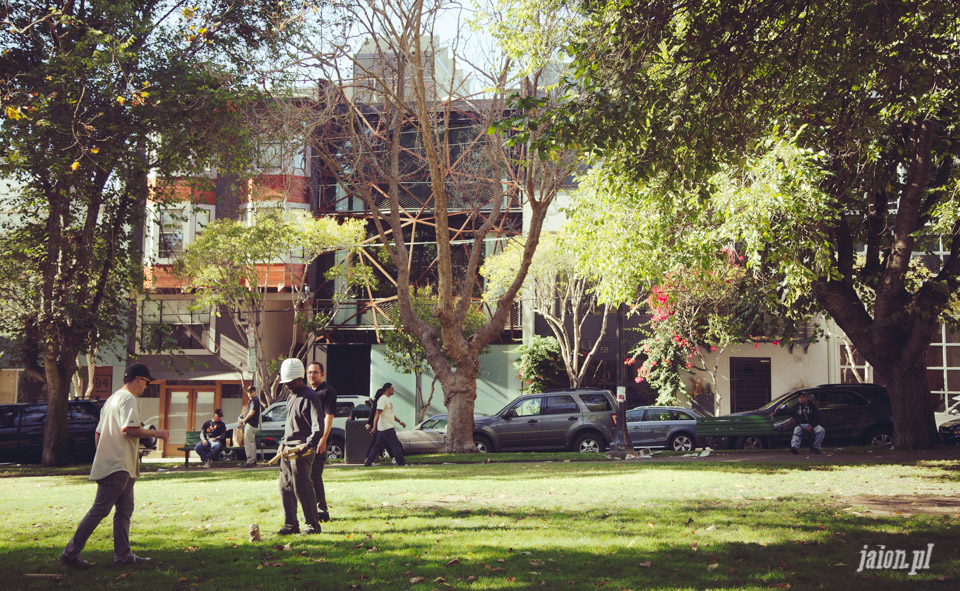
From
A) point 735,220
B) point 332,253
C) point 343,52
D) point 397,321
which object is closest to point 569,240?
point 735,220

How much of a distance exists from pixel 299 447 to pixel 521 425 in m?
13.2

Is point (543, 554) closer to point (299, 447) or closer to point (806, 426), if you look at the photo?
point (299, 447)

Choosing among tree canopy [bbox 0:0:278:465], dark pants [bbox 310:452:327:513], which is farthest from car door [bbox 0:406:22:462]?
dark pants [bbox 310:452:327:513]

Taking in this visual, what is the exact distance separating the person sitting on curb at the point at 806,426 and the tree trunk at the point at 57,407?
16.2 meters

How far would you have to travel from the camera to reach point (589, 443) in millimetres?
19875

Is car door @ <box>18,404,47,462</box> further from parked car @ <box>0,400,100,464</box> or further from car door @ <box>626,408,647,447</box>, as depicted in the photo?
car door @ <box>626,408,647,447</box>

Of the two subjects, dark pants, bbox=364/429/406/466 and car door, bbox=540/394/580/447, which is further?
car door, bbox=540/394/580/447

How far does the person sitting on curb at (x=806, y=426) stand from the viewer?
16.4m

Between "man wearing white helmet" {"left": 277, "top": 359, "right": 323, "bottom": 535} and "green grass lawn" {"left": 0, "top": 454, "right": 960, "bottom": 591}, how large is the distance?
0.83 feet

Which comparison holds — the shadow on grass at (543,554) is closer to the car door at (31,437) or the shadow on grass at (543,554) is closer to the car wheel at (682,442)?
the car wheel at (682,442)

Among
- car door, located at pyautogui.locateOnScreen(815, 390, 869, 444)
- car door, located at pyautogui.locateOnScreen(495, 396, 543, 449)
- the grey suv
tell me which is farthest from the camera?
car door, located at pyautogui.locateOnScreen(495, 396, 543, 449)

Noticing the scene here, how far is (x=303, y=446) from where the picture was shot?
7.34m

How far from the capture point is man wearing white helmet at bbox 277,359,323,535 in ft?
24.2

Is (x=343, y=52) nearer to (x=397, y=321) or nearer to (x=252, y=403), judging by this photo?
(x=252, y=403)
